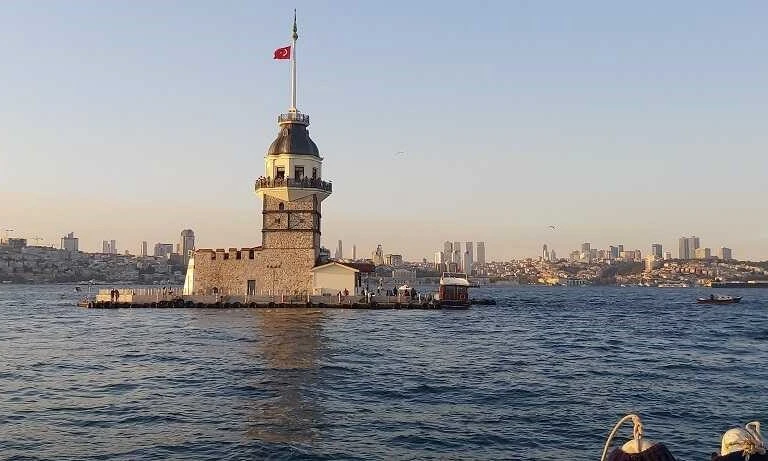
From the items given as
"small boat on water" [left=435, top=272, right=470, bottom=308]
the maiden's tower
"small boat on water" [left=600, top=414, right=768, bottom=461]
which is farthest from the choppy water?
"small boat on water" [left=435, top=272, right=470, bottom=308]

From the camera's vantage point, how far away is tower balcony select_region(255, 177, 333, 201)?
61938mm

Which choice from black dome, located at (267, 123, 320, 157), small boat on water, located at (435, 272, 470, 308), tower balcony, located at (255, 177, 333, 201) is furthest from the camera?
small boat on water, located at (435, 272, 470, 308)

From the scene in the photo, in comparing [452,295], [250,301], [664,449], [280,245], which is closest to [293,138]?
[280,245]

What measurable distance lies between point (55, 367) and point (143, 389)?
7422 mm

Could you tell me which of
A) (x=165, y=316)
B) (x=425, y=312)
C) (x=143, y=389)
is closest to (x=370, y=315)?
(x=425, y=312)

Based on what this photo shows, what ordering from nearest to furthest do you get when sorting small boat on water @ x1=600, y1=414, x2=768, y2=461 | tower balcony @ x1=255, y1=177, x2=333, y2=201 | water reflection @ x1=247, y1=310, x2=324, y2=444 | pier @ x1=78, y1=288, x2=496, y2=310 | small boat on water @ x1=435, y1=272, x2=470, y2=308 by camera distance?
small boat on water @ x1=600, y1=414, x2=768, y2=461 < water reflection @ x1=247, y1=310, x2=324, y2=444 < pier @ x1=78, y1=288, x2=496, y2=310 < tower balcony @ x1=255, y1=177, x2=333, y2=201 < small boat on water @ x1=435, y1=272, x2=470, y2=308

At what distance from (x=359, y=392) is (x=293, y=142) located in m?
44.6

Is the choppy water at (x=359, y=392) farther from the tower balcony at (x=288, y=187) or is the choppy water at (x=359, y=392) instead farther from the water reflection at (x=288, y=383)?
the tower balcony at (x=288, y=187)

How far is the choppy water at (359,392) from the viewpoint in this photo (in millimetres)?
16188

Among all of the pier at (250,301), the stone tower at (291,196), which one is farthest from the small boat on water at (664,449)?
the stone tower at (291,196)

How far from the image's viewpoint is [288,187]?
61.7 metres

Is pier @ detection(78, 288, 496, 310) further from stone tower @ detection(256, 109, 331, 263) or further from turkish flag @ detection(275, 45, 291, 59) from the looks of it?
turkish flag @ detection(275, 45, 291, 59)

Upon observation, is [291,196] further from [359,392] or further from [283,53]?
[359,392]

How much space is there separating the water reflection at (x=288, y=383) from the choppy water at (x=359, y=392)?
0.31 ft
